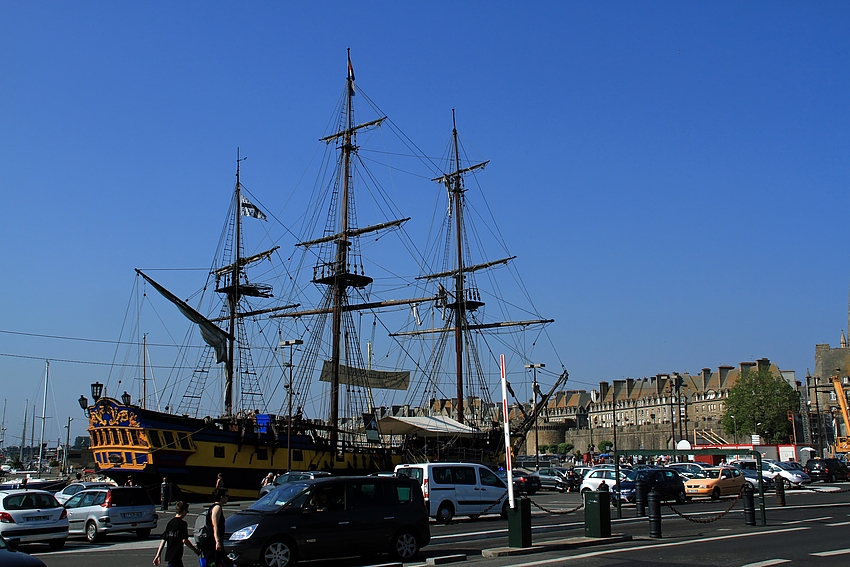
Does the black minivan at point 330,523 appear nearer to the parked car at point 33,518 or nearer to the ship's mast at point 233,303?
the parked car at point 33,518

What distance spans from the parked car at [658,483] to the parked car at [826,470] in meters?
21.7

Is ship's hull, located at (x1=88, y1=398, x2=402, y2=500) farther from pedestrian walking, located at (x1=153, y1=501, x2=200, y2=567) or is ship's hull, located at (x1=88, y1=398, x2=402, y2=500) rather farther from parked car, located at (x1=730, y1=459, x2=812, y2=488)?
pedestrian walking, located at (x1=153, y1=501, x2=200, y2=567)

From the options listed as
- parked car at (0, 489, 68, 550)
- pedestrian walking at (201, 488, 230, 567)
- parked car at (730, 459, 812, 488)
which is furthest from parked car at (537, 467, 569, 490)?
pedestrian walking at (201, 488, 230, 567)

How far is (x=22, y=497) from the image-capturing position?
18734mm

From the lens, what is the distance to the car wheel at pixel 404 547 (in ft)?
45.9

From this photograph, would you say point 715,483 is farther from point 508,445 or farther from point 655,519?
point 508,445

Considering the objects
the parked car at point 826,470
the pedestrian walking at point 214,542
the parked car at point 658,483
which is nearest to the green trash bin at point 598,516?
the pedestrian walking at point 214,542

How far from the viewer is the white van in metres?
22.2

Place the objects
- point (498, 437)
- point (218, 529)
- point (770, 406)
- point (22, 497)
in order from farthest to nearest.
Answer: point (770, 406)
point (498, 437)
point (22, 497)
point (218, 529)

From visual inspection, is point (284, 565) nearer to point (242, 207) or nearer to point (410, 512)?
point (410, 512)

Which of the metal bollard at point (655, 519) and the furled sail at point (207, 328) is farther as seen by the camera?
the furled sail at point (207, 328)

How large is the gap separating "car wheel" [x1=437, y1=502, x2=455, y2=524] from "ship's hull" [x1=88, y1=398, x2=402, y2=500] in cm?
1727

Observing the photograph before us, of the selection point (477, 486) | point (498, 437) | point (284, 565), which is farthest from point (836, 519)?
point (498, 437)

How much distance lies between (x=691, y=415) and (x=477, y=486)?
380 feet
